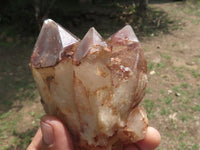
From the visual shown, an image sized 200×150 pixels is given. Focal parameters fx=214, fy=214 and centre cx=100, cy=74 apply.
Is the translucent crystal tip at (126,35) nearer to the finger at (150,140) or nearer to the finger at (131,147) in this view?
the finger at (150,140)

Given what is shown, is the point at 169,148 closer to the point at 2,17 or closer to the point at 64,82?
the point at 64,82

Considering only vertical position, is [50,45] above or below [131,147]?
above

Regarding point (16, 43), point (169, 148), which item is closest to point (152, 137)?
point (169, 148)

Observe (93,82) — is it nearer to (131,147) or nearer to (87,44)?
(87,44)

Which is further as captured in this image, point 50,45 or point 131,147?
point 131,147

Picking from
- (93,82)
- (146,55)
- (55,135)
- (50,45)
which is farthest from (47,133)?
(146,55)

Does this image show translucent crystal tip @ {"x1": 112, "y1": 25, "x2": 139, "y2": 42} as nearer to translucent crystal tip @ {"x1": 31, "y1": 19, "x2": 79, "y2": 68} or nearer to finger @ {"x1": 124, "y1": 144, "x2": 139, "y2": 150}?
translucent crystal tip @ {"x1": 31, "y1": 19, "x2": 79, "y2": 68}
